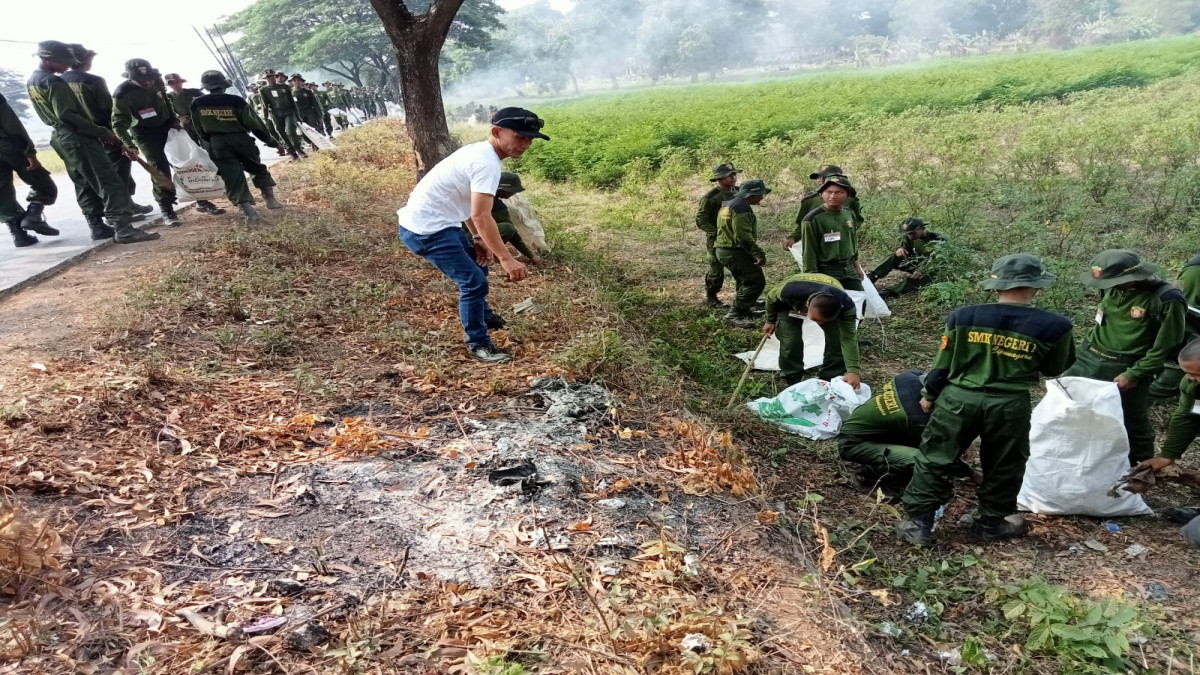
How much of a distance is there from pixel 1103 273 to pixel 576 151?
1177cm

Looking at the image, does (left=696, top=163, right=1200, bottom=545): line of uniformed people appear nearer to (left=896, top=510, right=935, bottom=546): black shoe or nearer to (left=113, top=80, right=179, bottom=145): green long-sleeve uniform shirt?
(left=896, top=510, right=935, bottom=546): black shoe

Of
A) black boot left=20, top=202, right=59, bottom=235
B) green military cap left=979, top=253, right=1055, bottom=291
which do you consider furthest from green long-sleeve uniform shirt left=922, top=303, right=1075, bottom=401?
black boot left=20, top=202, right=59, bottom=235

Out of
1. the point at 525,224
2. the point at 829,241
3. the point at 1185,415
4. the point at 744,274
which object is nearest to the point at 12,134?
the point at 525,224

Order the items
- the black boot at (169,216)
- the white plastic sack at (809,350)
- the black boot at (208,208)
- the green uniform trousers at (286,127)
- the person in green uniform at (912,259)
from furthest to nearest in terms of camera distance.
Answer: the green uniform trousers at (286,127) → the black boot at (208,208) → the black boot at (169,216) → the person in green uniform at (912,259) → the white plastic sack at (809,350)

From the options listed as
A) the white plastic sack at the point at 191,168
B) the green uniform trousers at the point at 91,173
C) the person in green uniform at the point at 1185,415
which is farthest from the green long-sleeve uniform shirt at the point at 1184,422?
the green uniform trousers at the point at 91,173

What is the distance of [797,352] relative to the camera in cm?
456

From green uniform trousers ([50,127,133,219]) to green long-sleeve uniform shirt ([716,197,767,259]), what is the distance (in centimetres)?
551

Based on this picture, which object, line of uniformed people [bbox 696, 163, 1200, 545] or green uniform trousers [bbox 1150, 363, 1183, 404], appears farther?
green uniform trousers [bbox 1150, 363, 1183, 404]

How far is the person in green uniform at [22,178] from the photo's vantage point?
588 centimetres

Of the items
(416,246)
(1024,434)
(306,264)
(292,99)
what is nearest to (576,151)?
(292,99)

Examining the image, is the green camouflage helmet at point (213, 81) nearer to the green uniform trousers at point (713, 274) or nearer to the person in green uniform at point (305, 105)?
the green uniform trousers at point (713, 274)

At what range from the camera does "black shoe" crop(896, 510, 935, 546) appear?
10.1ft

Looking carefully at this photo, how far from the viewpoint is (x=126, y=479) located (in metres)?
2.48

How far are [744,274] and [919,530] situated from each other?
311 centimetres
